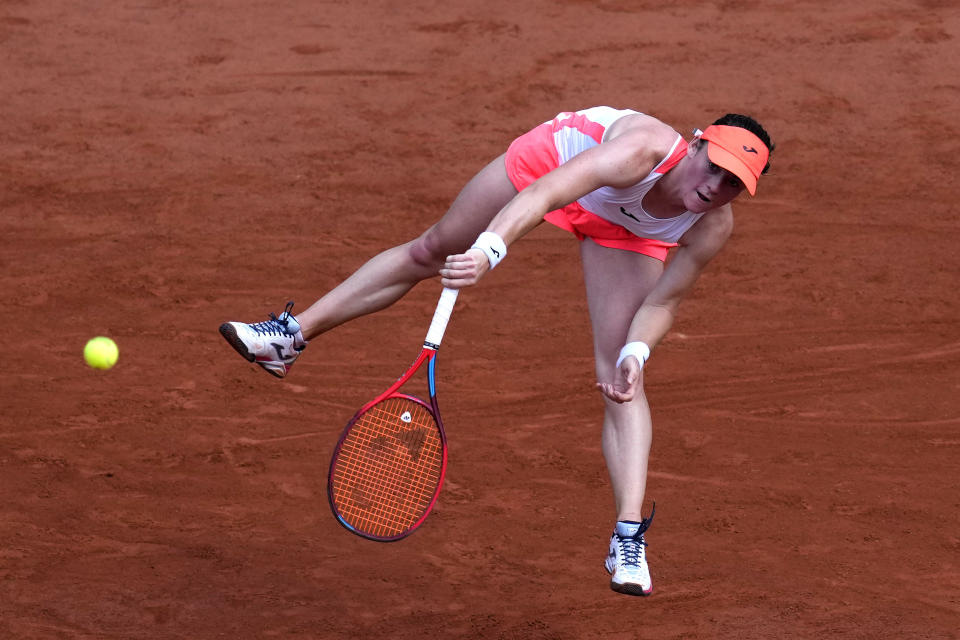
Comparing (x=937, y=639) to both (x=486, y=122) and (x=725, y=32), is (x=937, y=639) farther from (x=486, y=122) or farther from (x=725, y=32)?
(x=725, y=32)

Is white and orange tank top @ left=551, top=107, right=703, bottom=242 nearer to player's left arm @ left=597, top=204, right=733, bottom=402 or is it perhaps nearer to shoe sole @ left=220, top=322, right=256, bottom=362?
player's left arm @ left=597, top=204, right=733, bottom=402

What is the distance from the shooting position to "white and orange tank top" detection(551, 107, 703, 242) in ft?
17.0

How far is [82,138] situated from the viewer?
10.2 m

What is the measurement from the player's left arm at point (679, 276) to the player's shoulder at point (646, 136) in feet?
1.36

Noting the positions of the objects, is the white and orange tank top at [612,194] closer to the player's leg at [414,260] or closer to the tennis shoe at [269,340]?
the player's leg at [414,260]

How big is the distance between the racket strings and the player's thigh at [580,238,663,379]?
2.55 ft

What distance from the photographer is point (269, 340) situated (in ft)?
18.2

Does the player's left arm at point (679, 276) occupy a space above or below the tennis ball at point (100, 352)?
above

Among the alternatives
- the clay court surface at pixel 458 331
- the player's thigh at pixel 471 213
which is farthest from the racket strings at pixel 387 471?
the player's thigh at pixel 471 213

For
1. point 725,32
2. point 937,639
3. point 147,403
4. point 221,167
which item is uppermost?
point 725,32

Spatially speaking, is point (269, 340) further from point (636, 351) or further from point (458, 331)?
point (458, 331)

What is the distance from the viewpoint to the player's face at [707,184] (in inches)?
194

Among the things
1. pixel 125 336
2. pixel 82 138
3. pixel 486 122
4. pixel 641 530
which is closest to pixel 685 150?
pixel 641 530

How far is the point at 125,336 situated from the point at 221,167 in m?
2.23
